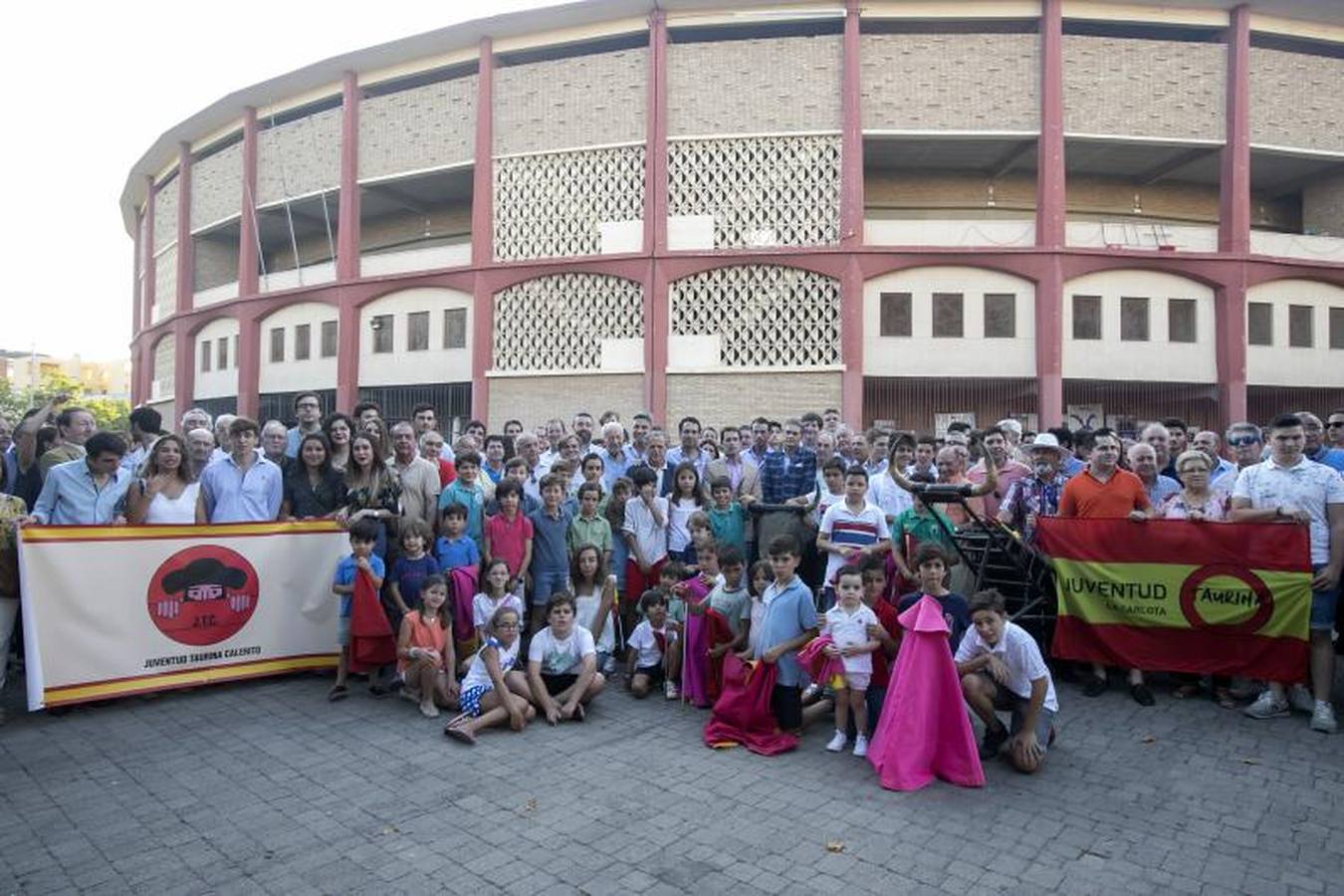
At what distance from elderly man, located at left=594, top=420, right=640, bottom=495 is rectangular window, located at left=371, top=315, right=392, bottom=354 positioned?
16.2m

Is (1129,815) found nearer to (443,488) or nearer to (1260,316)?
(443,488)

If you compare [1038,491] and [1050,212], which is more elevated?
[1050,212]

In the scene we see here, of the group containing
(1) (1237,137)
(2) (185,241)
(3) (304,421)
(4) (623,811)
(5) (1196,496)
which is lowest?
(4) (623,811)

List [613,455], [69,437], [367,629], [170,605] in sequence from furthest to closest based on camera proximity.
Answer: [613,455] < [69,437] < [367,629] < [170,605]

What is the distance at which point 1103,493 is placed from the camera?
6000 mm

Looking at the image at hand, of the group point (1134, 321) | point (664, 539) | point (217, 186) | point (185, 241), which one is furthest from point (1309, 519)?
point (185, 241)

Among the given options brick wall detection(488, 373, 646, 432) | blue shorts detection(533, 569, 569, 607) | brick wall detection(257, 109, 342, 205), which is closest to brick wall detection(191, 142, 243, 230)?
brick wall detection(257, 109, 342, 205)

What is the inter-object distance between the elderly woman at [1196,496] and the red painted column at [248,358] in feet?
85.4

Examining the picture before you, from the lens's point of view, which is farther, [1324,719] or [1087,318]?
[1087,318]

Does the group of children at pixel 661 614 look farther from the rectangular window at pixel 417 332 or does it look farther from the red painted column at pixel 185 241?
the red painted column at pixel 185 241

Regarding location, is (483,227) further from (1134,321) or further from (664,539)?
(1134,321)

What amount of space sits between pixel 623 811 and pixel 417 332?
20333 millimetres

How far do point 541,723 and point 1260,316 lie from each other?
22050 mm

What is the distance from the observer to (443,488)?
6.76 m
